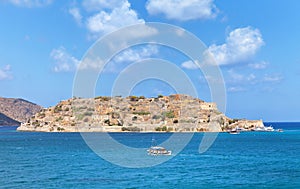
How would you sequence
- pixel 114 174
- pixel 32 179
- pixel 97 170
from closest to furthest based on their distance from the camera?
pixel 32 179 → pixel 114 174 → pixel 97 170

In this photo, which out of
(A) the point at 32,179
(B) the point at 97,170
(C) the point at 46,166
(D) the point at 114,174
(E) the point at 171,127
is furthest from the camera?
(E) the point at 171,127

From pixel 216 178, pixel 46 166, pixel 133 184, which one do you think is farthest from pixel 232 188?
pixel 46 166

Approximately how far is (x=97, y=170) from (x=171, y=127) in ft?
457

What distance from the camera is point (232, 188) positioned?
44.2 m

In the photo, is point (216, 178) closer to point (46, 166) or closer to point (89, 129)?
point (46, 166)

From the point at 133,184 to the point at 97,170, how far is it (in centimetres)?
1243

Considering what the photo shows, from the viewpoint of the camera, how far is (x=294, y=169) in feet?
195

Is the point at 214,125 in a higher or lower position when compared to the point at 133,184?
higher

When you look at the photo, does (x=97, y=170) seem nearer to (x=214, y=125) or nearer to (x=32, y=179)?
(x=32, y=179)

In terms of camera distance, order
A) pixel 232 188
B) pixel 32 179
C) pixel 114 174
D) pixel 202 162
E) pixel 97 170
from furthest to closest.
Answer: pixel 202 162 → pixel 97 170 → pixel 114 174 → pixel 32 179 → pixel 232 188

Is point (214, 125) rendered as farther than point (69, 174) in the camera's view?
Yes

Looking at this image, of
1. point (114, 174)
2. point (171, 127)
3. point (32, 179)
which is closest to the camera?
point (32, 179)

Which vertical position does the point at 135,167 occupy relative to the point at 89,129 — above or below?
below

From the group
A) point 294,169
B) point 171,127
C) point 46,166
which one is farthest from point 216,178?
point 171,127
